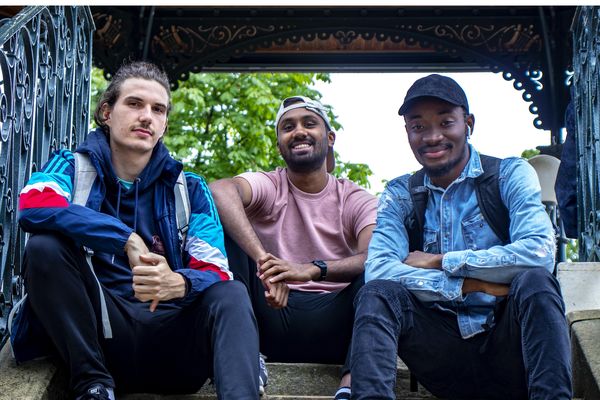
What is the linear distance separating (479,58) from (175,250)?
418 cm

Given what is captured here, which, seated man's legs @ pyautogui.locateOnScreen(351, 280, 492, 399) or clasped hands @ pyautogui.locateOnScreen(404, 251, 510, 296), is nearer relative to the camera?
seated man's legs @ pyautogui.locateOnScreen(351, 280, 492, 399)

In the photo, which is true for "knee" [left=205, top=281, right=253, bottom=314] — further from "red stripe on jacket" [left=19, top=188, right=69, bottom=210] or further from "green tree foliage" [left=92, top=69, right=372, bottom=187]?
"green tree foliage" [left=92, top=69, right=372, bottom=187]

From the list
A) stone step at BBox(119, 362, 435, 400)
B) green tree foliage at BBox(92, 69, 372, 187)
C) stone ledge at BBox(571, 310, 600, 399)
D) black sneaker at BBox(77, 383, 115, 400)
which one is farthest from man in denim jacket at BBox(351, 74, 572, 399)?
green tree foliage at BBox(92, 69, 372, 187)

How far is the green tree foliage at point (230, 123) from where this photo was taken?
1458cm

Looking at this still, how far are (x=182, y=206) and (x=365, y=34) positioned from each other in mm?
3785

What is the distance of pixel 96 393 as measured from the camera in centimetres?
322

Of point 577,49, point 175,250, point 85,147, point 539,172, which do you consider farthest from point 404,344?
point 539,172

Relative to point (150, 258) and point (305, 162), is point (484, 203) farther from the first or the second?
point (150, 258)

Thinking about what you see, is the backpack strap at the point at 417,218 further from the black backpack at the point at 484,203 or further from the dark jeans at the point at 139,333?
the dark jeans at the point at 139,333

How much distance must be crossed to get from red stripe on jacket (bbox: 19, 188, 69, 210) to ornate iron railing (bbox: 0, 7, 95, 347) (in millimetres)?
261

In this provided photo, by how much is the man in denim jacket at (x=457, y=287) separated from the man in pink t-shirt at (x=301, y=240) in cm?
37

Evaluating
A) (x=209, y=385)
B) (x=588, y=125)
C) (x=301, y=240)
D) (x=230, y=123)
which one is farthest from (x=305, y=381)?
(x=230, y=123)

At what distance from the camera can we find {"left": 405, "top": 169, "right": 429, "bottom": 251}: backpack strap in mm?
3826

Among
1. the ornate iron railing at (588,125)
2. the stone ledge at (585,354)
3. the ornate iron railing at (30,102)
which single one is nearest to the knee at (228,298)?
the ornate iron railing at (30,102)
